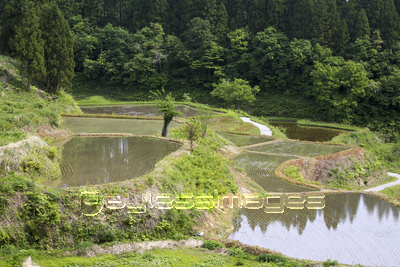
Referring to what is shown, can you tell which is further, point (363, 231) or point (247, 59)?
point (247, 59)

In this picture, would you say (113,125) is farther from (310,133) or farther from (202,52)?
(202,52)

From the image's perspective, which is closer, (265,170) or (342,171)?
(265,170)

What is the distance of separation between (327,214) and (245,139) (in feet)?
41.0

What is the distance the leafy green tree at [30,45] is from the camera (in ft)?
79.1

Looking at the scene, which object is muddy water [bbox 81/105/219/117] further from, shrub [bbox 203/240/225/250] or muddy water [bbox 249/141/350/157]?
shrub [bbox 203/240/225/250]

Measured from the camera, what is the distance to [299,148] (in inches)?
826

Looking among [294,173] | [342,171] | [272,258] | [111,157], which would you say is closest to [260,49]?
[342,171]

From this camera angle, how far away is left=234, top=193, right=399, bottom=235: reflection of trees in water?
10.7 metres

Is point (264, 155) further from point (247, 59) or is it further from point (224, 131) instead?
point (247, 59)

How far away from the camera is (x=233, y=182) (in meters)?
13.9

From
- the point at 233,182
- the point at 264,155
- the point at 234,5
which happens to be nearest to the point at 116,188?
the point at 233,182

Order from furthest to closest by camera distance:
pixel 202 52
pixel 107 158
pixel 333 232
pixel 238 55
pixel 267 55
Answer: pixel 202 52
pixel 238 55
pixel 267 55
pixel 107 158
pixel 333 232

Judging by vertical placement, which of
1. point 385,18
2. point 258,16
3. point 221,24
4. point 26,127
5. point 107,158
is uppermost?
point 258,16

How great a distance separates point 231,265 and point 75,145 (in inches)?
383
